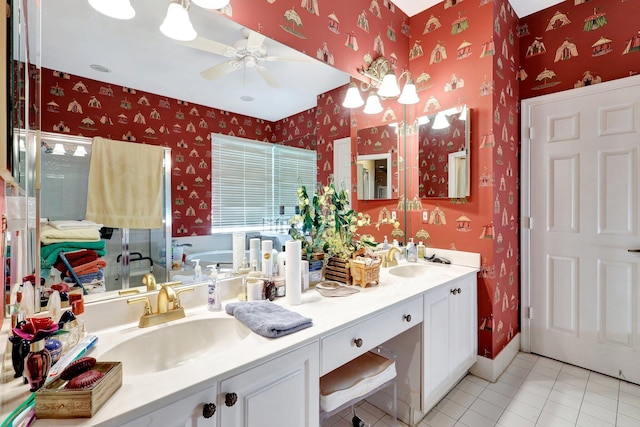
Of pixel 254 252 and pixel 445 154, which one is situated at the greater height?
pixel 445 154

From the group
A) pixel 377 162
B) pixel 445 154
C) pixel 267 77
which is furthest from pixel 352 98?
pixel 445 154

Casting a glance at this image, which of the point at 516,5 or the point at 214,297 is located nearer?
the point at 214,297

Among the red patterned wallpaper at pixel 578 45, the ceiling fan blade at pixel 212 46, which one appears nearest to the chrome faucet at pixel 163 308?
the ceiling fan blade at pixel 212 46

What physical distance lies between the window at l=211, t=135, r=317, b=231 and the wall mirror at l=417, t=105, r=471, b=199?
1.11 m

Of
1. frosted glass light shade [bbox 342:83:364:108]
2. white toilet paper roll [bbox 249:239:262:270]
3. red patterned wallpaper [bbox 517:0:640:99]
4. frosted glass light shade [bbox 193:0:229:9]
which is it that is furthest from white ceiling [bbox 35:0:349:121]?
red patterned wallpaper [bbox 517:0:640:99]

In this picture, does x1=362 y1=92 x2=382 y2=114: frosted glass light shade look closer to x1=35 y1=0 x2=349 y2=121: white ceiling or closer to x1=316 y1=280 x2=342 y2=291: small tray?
x1=35 y1=0 x2=349 y2=121: white ceiling

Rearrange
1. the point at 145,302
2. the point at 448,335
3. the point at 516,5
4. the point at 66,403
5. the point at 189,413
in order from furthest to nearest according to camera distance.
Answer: the point at 516,5 → the point at 448,335 → the point at 145,302 → the point at 189,413 → the point at 66,403

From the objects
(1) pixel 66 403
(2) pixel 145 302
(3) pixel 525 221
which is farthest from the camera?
(3) pixel 525 221

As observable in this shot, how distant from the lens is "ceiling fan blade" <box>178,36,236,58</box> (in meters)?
→ 1.36

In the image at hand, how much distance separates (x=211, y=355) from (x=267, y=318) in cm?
24

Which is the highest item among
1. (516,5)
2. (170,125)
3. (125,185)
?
(516,5)

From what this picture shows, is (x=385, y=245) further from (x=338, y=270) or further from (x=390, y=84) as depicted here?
(x=390, y=84)

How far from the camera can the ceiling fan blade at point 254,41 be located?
1.51m

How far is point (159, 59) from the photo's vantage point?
1271 mm
